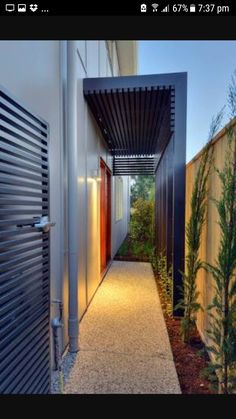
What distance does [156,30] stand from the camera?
3.62ft

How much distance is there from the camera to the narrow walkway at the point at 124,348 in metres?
2.11

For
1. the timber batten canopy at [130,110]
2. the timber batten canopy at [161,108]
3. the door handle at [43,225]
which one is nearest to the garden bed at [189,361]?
the timber batten canopy at [161,108]

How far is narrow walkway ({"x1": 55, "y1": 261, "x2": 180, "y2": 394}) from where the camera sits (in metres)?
2.11

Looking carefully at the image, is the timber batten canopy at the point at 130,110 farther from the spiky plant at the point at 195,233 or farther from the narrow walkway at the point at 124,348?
the narrow walkway at the point at 124,348

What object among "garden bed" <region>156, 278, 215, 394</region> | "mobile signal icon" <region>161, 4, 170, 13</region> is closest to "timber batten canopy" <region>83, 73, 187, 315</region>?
"garden bed" <region>156, 278, 215, 394</region>

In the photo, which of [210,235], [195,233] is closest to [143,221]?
[195,233]

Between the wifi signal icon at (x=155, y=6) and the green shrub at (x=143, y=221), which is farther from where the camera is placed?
the green shrub at (x=143, y=221)

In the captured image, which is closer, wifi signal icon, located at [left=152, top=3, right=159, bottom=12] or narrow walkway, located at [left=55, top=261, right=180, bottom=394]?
wifi signal icon, located at [left=152, top=3, right=159, bottom=12]

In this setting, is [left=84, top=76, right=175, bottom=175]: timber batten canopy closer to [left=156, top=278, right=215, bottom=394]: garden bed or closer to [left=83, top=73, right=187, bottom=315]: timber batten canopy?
[left=83, top=73, right=187, bottom=315]: timber batten canopy

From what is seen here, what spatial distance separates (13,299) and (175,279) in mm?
2431

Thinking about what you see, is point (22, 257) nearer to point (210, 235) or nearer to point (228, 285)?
point (228, 285)

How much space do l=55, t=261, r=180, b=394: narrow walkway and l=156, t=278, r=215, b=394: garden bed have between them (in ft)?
0.21

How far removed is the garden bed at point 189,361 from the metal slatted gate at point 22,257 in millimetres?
1175
